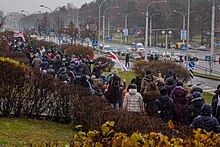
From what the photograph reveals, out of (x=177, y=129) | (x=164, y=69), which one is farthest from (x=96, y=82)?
(x=164, y=69)

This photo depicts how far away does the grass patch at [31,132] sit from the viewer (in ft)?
30.2

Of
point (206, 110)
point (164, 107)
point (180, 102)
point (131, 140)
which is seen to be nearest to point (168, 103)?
point (164, 107)

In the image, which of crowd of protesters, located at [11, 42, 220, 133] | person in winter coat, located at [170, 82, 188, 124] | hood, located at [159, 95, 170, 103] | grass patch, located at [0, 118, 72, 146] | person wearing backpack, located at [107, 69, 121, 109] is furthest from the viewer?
person wearing backpack, located at [107, 69, 121, 109]

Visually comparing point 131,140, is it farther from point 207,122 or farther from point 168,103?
point 168,103

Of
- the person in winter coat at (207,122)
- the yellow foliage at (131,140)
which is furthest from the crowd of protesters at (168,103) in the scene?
the yellow foliage at (131,140)

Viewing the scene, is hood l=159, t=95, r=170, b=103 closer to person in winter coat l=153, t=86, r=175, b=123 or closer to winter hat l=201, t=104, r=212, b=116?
person in winter coat l=153, t=86, r=175, b=123

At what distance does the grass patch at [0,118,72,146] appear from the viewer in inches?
362

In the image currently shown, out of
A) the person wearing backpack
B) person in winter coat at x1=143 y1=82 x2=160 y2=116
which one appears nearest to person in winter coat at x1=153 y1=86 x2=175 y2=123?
person in winter coat at x1=143 y1=82 x2=160 y2=116

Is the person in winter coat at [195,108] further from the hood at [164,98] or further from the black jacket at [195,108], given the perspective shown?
the hood at [164,98]

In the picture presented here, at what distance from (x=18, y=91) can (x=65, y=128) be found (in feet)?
5.38

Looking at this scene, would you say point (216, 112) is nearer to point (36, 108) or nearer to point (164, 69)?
point (36, 108)

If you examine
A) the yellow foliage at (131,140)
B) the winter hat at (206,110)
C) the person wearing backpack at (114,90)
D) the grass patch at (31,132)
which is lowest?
the grass patch at (31,132)

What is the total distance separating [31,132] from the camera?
10344 millimetres

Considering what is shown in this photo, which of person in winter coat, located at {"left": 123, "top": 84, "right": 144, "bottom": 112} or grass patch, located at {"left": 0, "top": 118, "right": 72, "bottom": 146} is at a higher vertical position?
person in winter coat, located at {"left": 123, "top": 84, "right": 144, "bottom": 112}
